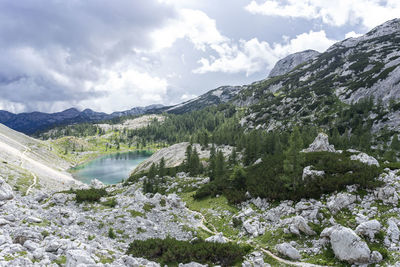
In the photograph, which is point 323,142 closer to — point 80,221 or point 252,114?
point 80,221

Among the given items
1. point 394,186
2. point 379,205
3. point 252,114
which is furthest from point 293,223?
point 252,114

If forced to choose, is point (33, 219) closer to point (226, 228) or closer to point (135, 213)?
point (135, 213)

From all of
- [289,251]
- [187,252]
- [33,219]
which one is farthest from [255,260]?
[33,219]

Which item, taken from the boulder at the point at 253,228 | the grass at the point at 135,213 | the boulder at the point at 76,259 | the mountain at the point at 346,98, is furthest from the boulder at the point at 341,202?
the mountain at the point at 346,98

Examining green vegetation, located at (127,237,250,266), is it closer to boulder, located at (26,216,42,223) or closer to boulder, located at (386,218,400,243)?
boulder, located at (26,216,42,223)

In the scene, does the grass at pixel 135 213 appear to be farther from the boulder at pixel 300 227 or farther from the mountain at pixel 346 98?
the mountain at pixel 346 98

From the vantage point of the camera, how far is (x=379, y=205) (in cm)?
2634

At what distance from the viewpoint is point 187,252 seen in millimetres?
20766

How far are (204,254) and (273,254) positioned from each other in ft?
24.4

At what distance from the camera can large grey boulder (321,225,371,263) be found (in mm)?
18391

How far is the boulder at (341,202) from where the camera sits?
27580 millimetres

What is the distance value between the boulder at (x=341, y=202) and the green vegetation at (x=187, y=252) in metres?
12.9

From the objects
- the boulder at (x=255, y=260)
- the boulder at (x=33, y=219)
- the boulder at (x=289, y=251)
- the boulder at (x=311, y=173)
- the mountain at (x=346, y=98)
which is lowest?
the boulder at (x=255, y=260)

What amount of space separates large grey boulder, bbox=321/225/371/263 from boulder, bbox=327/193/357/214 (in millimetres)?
7715
